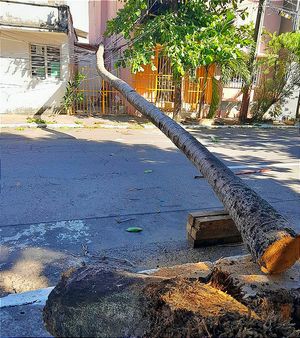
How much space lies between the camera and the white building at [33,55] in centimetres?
1216

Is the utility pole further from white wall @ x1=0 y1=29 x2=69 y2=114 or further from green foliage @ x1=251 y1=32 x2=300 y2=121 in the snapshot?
white wall @ x1=0 y1=29 x2=69 y2=114

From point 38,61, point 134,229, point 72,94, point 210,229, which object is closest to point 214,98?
point 72,94

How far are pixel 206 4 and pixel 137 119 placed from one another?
527 centimetres

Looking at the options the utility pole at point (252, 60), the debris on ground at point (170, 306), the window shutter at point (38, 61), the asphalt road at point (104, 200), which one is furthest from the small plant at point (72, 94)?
the debris on ground at point (170, 306)

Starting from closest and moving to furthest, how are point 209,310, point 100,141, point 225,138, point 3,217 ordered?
1. point 209,310
2. point 3,217
3. point 100,141
4. point 225,138

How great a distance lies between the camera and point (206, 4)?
12.7 m

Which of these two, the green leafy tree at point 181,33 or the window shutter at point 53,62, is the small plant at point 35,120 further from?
the green leafy tree at point 181,33

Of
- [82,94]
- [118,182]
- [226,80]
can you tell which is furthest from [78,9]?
[118,182]

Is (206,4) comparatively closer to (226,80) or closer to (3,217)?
(226,80)

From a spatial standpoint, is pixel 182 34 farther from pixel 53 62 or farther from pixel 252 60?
pixel 53 62

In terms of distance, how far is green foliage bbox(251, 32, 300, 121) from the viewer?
46.6 feet

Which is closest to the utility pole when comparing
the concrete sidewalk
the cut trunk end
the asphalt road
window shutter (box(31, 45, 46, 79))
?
the concrete sidewalk

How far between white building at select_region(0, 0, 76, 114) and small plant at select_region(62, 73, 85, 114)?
1.13ft

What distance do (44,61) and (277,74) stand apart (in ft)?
33.7
